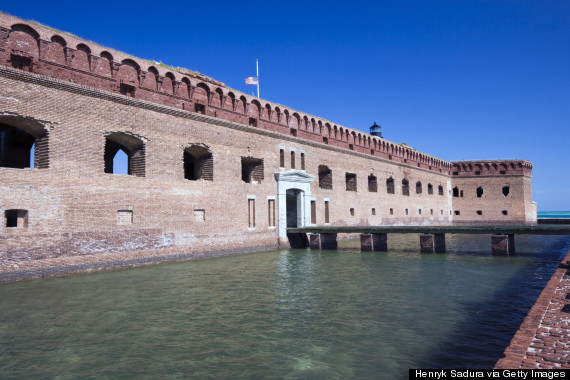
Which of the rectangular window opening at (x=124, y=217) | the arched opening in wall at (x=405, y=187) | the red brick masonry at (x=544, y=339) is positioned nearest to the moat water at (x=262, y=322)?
the red brick masonry at (x=544, y=339)

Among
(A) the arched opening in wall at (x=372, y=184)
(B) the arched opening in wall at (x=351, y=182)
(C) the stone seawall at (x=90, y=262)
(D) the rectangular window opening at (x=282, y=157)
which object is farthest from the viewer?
(A) the arched opening in wall at (x=372, y=184)

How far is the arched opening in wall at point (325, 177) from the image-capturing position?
2620 centimetres

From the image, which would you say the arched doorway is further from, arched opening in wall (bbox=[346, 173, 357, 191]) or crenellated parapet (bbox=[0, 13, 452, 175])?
arched opening in wall (bbox=[346, 173, 357, 191])

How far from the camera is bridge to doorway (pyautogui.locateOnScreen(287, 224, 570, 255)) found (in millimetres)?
16219

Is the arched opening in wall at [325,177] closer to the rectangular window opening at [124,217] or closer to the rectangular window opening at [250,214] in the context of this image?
the rectangular window opening at [250,214]

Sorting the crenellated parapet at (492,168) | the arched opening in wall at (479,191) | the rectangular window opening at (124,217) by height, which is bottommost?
the rectangular window opening at (124,217)

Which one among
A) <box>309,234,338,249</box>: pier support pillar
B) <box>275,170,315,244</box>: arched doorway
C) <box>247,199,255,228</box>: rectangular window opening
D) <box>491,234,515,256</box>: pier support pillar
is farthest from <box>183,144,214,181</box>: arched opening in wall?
<box>491,234,515,256</box>: pier support pillar

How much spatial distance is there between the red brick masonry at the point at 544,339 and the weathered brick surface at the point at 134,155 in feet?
42.0

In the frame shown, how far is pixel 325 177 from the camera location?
2644 cm

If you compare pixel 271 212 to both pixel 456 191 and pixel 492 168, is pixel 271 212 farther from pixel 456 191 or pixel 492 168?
pixel 492 168

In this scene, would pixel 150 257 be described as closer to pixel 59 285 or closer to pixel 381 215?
pixel 59 285

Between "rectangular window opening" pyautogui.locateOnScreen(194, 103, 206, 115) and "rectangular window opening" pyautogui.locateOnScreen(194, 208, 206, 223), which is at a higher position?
"rectangular window opening" pyautogui.locateOnScreen(194, 103, 206, 115)

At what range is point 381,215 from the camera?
31281 millimetres

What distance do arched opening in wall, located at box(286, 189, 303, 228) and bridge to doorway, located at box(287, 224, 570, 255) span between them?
1527 millimetres
